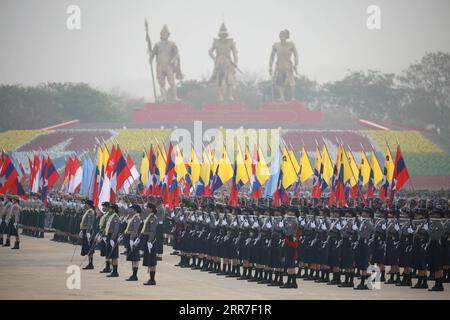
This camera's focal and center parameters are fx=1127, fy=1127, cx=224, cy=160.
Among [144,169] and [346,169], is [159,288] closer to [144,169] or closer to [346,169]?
[346,169]

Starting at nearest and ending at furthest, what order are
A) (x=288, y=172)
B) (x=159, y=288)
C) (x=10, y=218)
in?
(x=159, y=288) < (x=288, y=172) < (x=10, y=218)

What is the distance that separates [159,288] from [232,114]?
58.8m

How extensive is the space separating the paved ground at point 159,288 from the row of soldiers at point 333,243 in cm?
54

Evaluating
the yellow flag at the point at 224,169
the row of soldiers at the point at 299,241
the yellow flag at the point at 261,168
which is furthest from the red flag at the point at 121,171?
the yellow flag at the point at 261,168

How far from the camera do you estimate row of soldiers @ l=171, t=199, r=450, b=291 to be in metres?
24.3

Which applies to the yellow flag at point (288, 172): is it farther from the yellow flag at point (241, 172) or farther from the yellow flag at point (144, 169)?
the yellow flag at point (144, 169)

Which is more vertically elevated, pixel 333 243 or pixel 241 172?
pixel 241 172

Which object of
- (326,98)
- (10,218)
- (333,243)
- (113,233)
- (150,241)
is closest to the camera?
(150,241)

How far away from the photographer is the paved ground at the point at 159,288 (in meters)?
22.2

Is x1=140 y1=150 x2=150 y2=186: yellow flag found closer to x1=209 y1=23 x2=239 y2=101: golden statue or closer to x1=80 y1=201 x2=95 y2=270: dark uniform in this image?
x1=80 y1=201 x2=95 y2=270: dark uniform

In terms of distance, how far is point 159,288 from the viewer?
23547 millimetres

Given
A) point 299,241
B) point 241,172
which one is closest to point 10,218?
point 241,172

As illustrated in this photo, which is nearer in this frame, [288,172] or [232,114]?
[288,172]

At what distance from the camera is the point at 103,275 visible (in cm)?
2616
